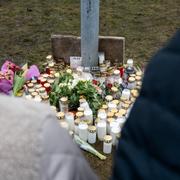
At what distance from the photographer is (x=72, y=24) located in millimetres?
5148

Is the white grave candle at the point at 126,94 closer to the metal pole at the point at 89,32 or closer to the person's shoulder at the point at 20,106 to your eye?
the metal pole at the point at 89,32

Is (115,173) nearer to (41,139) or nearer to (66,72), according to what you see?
(41,139)

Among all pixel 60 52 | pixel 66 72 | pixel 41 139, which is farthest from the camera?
pixel 60 52

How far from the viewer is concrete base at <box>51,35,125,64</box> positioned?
3.62 metres

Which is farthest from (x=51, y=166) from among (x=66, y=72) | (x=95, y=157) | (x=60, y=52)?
(x=60, y=52)

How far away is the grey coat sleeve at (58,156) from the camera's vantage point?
30.3 inches

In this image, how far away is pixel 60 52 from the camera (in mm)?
3711

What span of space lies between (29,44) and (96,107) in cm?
175

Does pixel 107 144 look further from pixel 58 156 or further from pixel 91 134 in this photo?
pixel 58 156

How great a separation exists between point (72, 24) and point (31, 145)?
4.46 m

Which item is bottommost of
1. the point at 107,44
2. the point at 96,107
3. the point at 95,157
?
the point at 95,157

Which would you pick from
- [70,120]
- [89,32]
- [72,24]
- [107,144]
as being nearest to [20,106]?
[107,144]

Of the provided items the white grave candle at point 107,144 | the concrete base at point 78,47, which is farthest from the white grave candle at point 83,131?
the concrete base at point 78,47

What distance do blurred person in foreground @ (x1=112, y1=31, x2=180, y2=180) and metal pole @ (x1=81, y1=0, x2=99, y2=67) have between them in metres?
2.59
